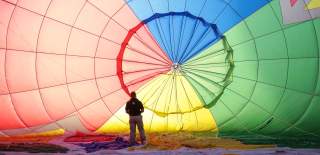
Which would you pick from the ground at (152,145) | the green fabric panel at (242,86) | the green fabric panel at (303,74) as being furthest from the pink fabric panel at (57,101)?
the green fabric panel at (303,74)

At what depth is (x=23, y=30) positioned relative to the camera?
7.60 meters

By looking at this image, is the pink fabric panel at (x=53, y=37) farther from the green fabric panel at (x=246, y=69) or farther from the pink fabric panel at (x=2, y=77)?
the green fabric panel at (x=246, y=69)

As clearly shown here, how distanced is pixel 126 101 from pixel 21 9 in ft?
6.94

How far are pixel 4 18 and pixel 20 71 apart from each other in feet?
2.68

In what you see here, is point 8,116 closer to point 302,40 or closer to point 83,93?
point 83,93

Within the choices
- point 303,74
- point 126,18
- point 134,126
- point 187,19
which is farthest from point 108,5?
point 303,74

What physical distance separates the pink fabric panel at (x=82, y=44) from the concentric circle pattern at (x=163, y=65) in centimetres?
2

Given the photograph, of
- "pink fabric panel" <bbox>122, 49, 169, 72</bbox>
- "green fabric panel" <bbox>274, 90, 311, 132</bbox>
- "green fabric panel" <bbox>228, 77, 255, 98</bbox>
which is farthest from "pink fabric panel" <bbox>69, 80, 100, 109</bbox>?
"green fabric panel" <bbox>274, 90, 311, 132</bbox>

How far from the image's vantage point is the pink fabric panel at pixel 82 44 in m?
7.77

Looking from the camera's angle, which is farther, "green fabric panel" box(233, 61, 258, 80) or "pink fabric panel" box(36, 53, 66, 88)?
"green fabric panel" box(233, 61, 258, 80)

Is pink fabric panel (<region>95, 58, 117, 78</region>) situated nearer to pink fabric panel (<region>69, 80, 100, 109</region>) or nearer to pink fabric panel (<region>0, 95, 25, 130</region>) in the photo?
pink fabric panel (<region>69, 80, 100, 109</region>)

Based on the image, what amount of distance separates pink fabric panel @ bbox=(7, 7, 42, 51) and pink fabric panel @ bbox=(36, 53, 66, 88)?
0.24 m

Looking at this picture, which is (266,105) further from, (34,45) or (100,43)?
(34,45)

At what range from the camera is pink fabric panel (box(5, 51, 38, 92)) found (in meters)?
7.66
